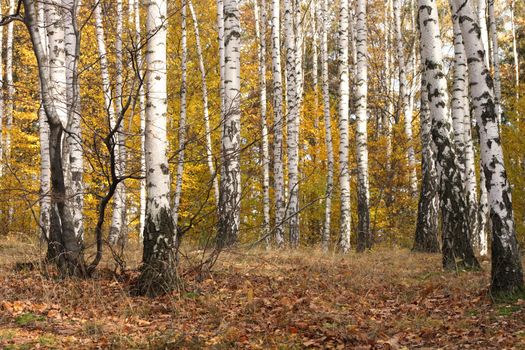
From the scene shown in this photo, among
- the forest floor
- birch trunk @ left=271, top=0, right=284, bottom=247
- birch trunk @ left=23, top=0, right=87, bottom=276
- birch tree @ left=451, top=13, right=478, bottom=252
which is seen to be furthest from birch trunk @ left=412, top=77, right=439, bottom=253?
birch trunk @ left=23, top=0, right=87, bottom=276

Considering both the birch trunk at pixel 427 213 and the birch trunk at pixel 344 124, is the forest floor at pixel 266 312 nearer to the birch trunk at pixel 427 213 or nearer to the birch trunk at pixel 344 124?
the birch trunk at pixel 427 213

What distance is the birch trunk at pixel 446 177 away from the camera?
8.83 meters

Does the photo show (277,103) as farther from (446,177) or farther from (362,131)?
(446,177)

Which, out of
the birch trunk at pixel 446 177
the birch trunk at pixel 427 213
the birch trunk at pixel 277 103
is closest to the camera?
the birch trunk at pixel 446 177

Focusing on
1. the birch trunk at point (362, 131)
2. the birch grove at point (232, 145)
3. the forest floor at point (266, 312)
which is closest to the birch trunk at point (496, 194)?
the birch grove at point (232, 145)

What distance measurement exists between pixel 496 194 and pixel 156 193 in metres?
4.06

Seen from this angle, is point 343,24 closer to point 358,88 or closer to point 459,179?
point 358,88

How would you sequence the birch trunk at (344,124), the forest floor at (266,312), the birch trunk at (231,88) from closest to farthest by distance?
the forest floor at (266,312), the birch trunk at (231,88), the birch trunk at (344,124)

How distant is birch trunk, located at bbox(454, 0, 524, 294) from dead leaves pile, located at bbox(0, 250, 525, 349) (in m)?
0.39

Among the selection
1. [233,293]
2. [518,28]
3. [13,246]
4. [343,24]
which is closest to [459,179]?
[233,293]

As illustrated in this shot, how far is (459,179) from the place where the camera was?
29.0 feet

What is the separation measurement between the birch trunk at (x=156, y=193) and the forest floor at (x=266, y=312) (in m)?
0.29

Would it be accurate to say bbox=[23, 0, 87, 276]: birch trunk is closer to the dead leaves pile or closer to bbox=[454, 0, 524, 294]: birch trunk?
the dead leaves pile

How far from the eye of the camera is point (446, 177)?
8883mm
